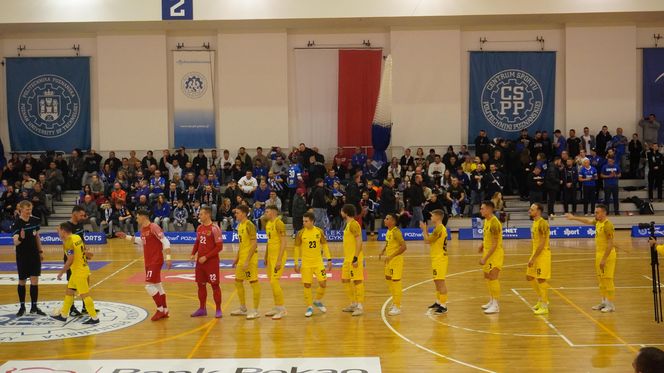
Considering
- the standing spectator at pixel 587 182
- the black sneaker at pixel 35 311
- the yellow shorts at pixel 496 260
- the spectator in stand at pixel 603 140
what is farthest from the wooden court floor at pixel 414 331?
the spectator in stand at pixel 603 140

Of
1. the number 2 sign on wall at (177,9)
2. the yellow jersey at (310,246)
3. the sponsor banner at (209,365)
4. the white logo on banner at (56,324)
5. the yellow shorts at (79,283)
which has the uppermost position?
the number 2 sign on wall at (177,9)

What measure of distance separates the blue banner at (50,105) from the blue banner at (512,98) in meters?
17.4

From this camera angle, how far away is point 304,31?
109 ft

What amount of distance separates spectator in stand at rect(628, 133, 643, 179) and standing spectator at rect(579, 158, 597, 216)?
3918 millimetres

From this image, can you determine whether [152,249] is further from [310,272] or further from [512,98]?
[512,98]

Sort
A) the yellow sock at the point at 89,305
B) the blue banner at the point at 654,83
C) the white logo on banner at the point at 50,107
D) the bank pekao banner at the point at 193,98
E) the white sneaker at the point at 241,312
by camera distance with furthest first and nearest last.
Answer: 1. the white logo on banner at the point at 50,107
2. the bank pekao banner at the point at 193,98
3. the blue banner at the point at 654,83
4. the white sneaker at the point at 241,312
5. the yellow sock at the point at 89,305

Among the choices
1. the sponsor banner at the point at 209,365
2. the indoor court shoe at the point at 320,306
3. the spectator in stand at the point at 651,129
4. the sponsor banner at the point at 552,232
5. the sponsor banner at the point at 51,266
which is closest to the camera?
the sponsor banner at the point at 209,365

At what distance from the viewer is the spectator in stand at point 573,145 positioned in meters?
30.9

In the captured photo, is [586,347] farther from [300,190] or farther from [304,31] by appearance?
[304,31]

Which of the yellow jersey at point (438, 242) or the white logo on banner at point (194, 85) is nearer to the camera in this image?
the yellow jersey at point (438, 242)

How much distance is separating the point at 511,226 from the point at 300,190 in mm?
7916

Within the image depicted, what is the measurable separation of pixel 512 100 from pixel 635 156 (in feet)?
19.0

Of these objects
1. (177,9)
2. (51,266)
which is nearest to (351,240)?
(51,266)

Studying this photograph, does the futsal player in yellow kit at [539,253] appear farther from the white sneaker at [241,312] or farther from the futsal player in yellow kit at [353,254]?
the white sneaker at [241,312]
